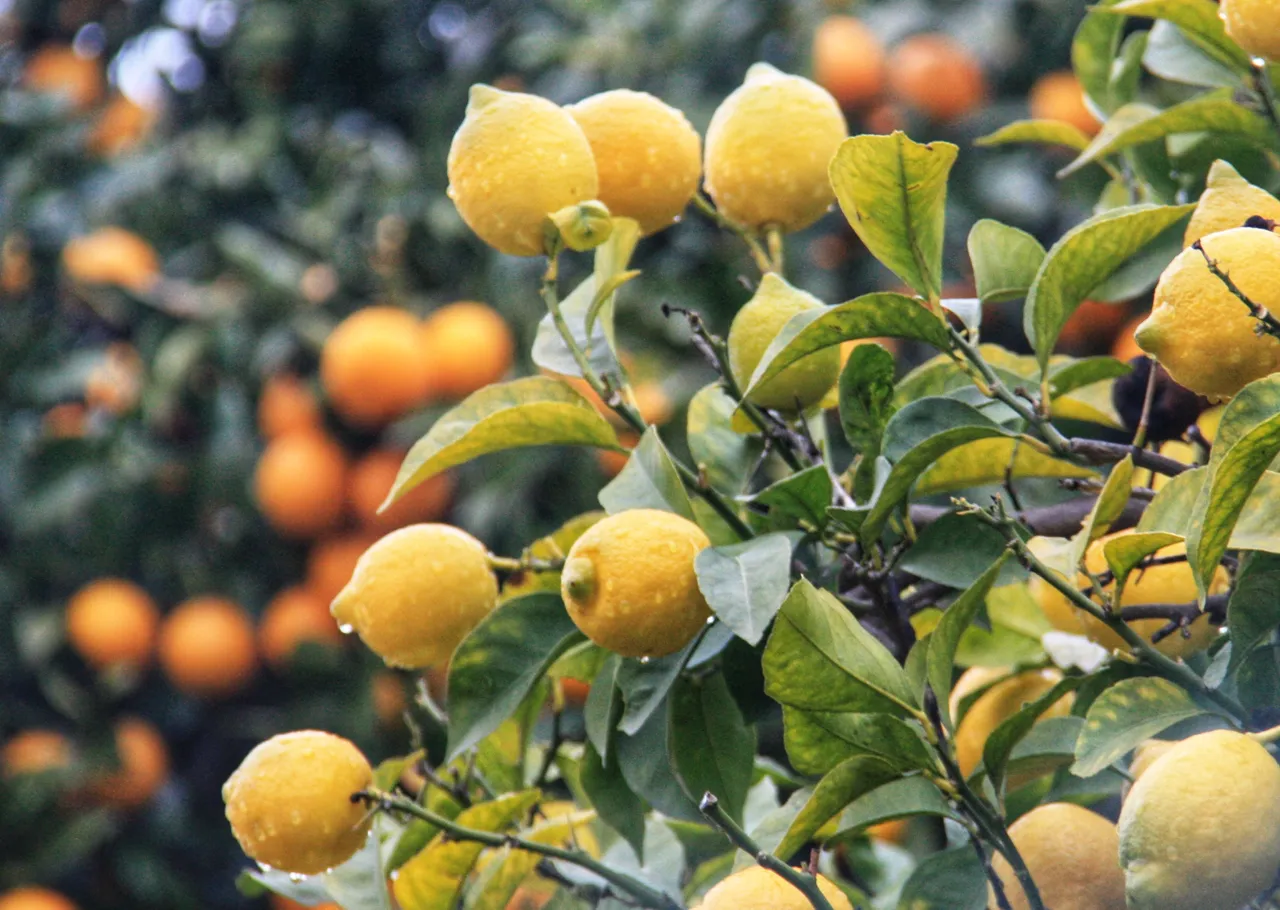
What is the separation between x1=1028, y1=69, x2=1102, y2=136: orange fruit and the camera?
6.36 feet

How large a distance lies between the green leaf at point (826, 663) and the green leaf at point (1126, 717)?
3.1 inches

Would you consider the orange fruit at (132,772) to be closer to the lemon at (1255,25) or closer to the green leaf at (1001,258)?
the green leaf at (1001,258)

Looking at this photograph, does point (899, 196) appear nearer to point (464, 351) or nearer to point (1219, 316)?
point (1219, 316)

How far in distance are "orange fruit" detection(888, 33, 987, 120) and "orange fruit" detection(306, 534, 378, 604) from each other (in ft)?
3.37

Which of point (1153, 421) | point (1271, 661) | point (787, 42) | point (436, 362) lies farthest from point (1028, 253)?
point (787, 42)

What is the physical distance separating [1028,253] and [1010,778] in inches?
11.4

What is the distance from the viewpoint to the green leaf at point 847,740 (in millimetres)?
632

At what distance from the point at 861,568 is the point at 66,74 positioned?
2.33 meters

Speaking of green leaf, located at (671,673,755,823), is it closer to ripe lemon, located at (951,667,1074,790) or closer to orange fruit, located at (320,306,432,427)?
ripe lemon, located at (951,667,1074,790)

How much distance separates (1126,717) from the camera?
60 cm

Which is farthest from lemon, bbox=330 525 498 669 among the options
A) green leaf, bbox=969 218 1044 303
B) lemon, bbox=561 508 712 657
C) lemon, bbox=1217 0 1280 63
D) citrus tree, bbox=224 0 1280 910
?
lemon, bbox=1217 0 1280 63

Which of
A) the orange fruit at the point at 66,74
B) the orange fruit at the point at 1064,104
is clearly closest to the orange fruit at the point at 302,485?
the orange fruit at the point at 66,74

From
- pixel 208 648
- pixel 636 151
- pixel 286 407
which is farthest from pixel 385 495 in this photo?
pixel 636 151

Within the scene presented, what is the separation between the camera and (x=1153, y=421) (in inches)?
29.6
